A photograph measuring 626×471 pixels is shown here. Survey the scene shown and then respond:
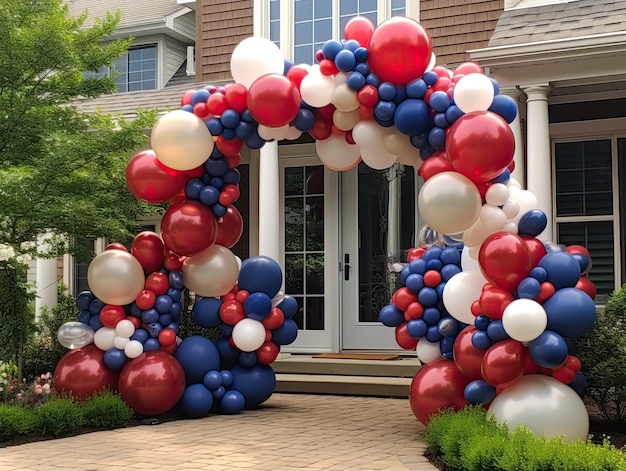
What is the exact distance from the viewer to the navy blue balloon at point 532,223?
5820 millimetres

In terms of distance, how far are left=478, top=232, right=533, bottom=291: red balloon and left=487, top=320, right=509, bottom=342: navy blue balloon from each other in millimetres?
266

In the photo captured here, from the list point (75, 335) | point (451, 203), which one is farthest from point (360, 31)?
Result: point (75, 335)

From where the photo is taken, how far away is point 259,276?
7.59 meters

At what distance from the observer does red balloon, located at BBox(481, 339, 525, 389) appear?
17.6 feet

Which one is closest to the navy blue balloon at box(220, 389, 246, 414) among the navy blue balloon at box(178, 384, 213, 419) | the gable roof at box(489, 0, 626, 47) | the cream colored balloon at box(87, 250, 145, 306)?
the navy blue balloon at box(178, 384, 213, 419)

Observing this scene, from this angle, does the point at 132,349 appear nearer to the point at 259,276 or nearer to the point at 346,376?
the point at 259,276

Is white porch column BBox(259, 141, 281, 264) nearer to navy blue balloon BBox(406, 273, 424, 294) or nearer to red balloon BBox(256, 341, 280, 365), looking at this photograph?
red balloon BBox(256, 341, 280, 365)

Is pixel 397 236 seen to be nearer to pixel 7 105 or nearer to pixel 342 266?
pixel 342 266

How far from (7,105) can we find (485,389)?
5.28m

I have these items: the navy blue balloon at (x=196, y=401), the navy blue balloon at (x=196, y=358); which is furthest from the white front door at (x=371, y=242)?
the navy blue balloon at (x=196, y=401)

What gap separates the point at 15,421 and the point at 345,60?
392cm

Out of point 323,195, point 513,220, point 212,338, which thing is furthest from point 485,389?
point 323,195

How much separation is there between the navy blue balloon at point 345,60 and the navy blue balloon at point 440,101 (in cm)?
72

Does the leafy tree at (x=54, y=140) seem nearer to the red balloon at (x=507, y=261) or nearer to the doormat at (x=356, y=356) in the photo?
the doormat at (x=356, y=356)
